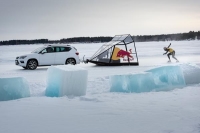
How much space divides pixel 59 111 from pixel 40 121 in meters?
0.86

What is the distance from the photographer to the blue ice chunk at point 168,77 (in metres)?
9.62

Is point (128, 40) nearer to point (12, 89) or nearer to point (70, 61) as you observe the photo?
point (70, 61)

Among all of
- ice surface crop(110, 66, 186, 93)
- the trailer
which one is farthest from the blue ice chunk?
the trailer

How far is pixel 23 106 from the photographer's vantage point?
6.92 m

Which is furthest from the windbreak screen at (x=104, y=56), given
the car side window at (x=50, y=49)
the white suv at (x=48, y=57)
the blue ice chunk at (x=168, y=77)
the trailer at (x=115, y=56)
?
the blue ice chunk at (x=168, y=77)

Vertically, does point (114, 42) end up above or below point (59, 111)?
above

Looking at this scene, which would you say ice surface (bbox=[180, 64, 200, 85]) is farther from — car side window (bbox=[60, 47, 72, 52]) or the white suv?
car side window (bbox=[60, 47, 72, 52])

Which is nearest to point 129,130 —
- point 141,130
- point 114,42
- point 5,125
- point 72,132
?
point 141,130

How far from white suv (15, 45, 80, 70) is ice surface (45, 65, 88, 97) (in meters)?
10.3

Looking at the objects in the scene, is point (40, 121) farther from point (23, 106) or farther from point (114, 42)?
point (114, 42)

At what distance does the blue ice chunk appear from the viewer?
9.62 meters

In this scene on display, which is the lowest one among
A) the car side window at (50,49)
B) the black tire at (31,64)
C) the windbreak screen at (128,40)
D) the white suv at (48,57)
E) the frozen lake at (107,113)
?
the frozen lake at (107,113)

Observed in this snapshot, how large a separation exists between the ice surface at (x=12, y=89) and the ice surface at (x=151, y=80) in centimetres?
262

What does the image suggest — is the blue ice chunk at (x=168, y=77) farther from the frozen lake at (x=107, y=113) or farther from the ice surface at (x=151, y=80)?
the frozen lake at (x=107, y=113)
